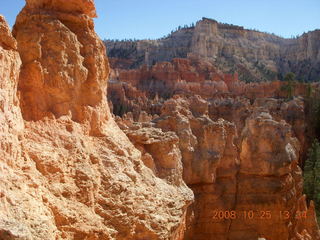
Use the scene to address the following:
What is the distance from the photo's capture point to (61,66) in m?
4.55

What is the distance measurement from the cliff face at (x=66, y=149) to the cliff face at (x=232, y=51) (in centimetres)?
6367

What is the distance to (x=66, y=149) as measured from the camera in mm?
4133

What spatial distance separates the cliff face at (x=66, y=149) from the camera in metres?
3.24

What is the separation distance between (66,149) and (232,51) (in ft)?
270

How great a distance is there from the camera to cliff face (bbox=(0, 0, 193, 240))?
10.6 ft

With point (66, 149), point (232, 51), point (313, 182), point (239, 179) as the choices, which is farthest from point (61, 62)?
point (232, 51)

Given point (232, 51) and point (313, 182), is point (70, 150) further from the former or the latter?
point (232, 51)

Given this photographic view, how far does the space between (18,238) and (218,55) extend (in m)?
79.9

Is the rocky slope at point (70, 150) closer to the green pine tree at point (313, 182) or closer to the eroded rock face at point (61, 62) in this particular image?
the eroded rock face at point (61, 62)

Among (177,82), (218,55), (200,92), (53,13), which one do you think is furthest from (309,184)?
(218,55)

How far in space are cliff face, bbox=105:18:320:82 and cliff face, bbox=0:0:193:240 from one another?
6367cm

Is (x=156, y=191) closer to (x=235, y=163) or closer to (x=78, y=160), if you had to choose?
(x=78, y=160)
